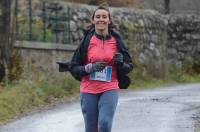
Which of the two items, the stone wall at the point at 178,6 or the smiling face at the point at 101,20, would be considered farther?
the stone wall at the point at 178,6

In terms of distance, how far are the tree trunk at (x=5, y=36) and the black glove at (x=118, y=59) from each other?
960cm

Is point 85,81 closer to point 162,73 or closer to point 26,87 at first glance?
point 26,87

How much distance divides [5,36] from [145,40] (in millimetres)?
8715

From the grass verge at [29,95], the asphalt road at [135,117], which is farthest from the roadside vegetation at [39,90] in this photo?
the asphalt road at [135,117]

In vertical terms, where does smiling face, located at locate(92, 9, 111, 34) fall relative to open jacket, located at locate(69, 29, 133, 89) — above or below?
above

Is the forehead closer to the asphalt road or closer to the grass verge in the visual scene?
the asphalt road

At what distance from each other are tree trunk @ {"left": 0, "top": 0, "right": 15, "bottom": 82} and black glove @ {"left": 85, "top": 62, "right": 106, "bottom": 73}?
9548mm

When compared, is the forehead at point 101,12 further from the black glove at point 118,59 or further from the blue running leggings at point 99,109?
the blue running leggings at point 99,109

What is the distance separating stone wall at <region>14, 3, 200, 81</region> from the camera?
724 inches

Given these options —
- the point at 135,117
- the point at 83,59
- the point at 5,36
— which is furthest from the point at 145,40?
the point at 83,59

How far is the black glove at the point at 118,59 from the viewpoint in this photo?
7352mm

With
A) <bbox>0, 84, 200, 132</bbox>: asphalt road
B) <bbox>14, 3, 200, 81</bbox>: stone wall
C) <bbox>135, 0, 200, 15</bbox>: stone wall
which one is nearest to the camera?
<bbox>0, 84, 200, 132</bbox>: asphalt road

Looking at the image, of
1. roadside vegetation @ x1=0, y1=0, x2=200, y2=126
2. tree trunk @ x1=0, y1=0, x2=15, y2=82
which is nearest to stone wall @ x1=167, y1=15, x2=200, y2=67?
roadside vegetation @ x1=0, y1=0, x2=200, y2=126

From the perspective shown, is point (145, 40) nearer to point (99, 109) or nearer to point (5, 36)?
point (5, 36)
